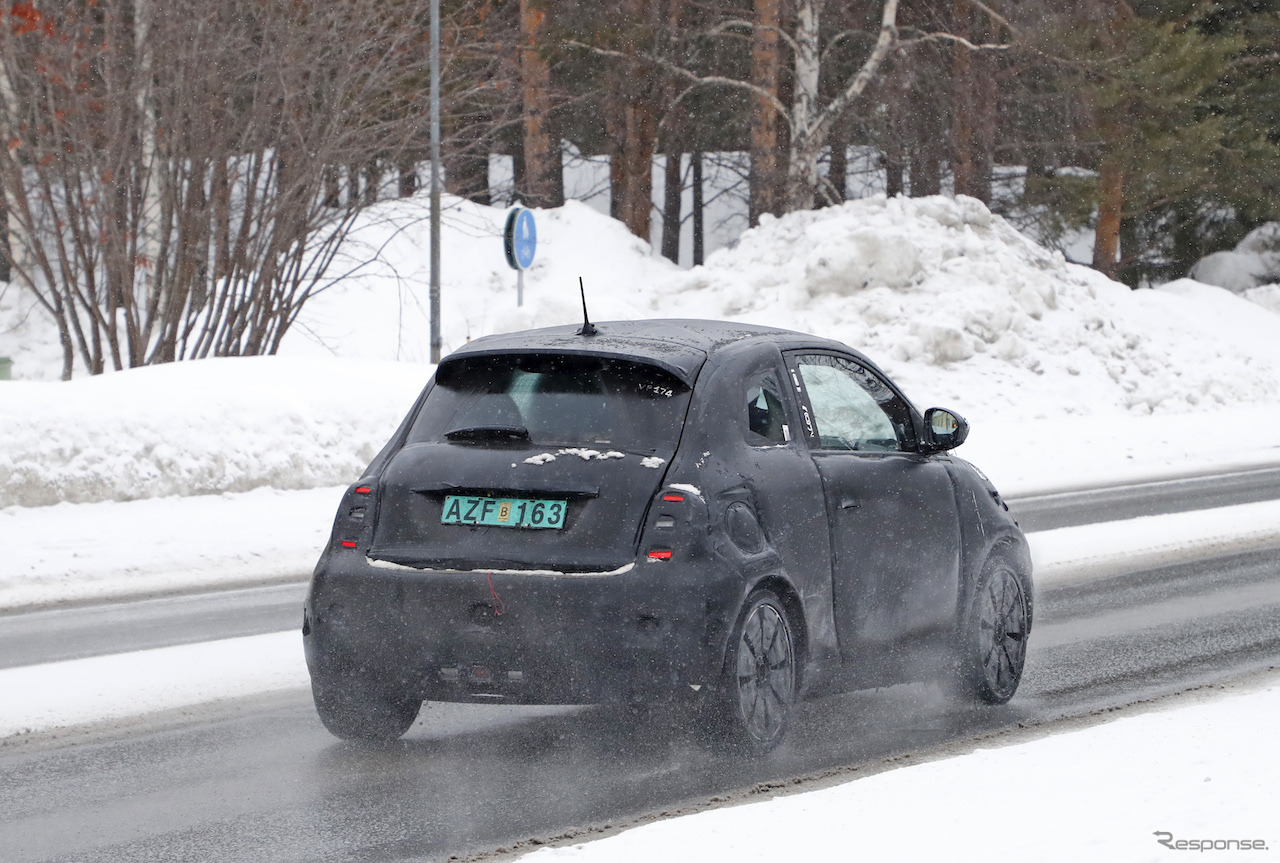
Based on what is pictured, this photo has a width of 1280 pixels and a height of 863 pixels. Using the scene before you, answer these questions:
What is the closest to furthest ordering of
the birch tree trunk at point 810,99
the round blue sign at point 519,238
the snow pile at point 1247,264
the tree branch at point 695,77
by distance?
the round blue sign at point 519,238
the birch tree trunk at point 810,99
the tree branch at point 695,77
the snow pile at point 1247,264

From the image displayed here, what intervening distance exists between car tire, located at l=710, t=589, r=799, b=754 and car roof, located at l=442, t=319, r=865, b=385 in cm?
87

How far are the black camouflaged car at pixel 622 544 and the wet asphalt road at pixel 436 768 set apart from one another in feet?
0.82

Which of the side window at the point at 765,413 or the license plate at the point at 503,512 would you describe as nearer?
the license plate at the point at 503,512

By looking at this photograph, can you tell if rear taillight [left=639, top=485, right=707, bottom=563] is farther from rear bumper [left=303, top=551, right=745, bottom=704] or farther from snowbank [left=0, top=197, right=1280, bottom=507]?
snowbank [left=0, top=197, right=1280, bottom=507]

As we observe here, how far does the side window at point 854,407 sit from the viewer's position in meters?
6.96

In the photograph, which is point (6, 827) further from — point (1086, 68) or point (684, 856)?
point (1086, 68)

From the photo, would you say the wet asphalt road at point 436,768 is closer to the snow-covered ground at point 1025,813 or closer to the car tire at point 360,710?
the car tire at point 360,710

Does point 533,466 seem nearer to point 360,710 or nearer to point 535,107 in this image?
point 360,710

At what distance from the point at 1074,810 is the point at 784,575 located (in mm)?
1462

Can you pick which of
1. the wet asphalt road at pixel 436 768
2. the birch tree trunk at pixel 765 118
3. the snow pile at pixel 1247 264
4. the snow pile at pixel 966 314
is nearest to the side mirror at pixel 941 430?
the wet asphalt road at pixel 436 768

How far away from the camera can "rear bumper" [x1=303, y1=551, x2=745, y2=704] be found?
5777 mm

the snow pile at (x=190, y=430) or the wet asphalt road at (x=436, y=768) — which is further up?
the wet asphalt road at (x=436, y=768)

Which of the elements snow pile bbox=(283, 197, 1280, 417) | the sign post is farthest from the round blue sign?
snow pile bbox=(283, 197, 1280, 417)

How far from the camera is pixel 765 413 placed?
256 inches
